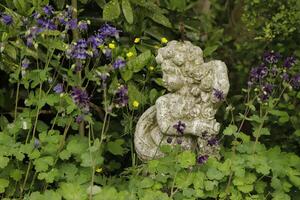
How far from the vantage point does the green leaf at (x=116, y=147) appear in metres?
3.88

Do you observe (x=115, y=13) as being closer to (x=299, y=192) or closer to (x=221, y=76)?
(x=221, y=76)

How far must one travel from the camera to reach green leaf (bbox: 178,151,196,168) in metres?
3.27

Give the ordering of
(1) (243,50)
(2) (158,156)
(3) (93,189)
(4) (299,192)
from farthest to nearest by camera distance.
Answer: (1) (243,50), (4) (299,192), (2) (158,156), (3) (93,189)

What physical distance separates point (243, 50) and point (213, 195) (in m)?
2.21

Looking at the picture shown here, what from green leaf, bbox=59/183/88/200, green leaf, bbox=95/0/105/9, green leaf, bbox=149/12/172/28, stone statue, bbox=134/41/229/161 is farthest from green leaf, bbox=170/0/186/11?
green leaf, bbox=59/183/88/200

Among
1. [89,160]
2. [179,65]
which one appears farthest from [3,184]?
[179,65]

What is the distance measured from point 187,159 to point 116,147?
750 millimetres

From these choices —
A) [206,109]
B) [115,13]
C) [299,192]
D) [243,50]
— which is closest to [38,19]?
[115,13]

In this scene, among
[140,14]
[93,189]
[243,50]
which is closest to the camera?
[93,189]

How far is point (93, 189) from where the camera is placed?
3240mm

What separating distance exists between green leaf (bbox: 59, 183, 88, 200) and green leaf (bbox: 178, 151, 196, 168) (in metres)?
0.55

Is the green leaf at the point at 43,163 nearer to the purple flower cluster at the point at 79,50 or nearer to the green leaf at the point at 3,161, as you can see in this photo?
the green leaf at the point at 3,161

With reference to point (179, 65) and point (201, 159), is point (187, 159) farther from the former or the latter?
point (179, 65)

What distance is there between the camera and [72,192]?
3225 millimetres
